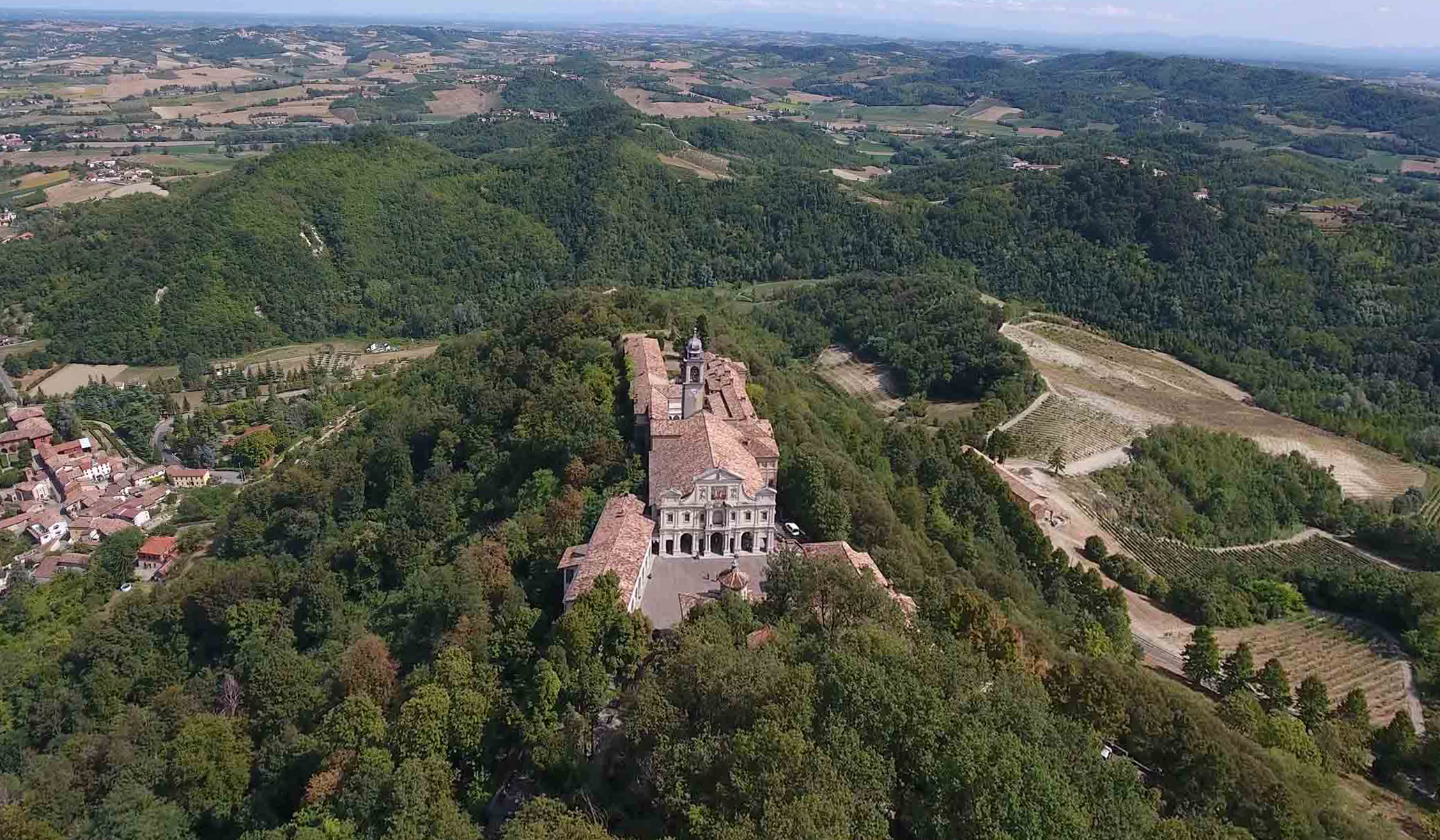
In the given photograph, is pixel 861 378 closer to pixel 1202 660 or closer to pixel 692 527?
pixel 1202 660

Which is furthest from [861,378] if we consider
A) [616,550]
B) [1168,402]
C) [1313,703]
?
[616,550]

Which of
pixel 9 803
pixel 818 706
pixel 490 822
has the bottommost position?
pixel 9 803

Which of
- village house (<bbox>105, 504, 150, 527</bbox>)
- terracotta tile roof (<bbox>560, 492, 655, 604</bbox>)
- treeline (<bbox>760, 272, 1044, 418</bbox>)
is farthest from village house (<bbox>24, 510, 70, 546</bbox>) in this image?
treeline (<bbox>760, 272, 1044, 418</bbox>)

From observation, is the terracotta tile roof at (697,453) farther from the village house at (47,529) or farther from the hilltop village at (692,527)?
the village house at (47,529)

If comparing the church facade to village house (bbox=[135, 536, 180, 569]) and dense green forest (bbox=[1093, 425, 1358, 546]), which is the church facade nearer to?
dense green forest (bbox=[1093, 425, 1358, 546])

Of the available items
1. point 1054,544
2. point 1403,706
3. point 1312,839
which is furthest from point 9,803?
point 1403,706

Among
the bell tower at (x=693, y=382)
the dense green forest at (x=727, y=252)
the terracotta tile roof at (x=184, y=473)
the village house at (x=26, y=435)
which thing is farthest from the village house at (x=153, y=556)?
the dense green forest at (x=727, y=252)

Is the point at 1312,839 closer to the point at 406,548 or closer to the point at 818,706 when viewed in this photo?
the point at 818,706
